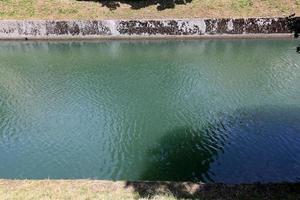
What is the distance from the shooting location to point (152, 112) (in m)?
19.8

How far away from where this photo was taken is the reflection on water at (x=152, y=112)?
14836 mm

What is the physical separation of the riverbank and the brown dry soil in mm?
26169

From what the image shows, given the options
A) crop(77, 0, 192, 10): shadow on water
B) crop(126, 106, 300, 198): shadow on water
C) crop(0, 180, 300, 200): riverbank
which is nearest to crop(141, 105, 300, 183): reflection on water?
crop(126, 106, 300, 198): shadow on water

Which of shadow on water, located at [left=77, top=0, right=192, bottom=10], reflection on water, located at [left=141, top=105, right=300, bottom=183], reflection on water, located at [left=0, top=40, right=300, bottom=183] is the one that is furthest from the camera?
shadow on water, located at [left=77, top=0, right=192, bottom=10]

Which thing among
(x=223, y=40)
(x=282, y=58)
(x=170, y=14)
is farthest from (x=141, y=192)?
(x=170, y=14)

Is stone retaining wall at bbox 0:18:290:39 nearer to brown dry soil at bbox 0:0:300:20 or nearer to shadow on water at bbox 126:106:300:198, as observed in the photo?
brown dry soil at bbox 0:0:300:20

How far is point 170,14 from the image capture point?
120 feet

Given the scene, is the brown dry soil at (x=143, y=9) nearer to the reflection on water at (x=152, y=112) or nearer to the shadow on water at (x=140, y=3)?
the shadow on water at (x=140, y=3)

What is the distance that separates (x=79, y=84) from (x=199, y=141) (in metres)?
10.2

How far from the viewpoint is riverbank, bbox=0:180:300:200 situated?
11.2 m

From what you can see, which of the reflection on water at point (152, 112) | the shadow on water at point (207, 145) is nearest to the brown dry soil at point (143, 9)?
the reflection on water at point (152, 112)

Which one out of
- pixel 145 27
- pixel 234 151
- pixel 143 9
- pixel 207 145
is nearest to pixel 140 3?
pixel 143 9

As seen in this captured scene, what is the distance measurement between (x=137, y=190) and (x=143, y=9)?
2817cm

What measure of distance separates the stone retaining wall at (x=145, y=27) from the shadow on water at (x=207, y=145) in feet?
50.6
